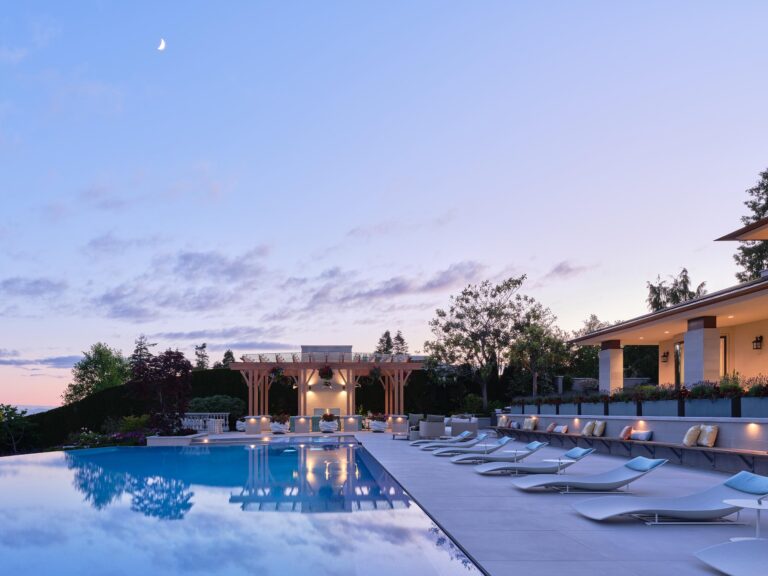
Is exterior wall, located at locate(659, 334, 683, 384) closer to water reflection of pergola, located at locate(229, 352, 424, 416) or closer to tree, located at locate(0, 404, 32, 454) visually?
water reflection of pergola, located at locate(229, 352, 424, 416)

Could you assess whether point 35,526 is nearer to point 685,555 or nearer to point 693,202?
point 685,555

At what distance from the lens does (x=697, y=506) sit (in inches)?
310

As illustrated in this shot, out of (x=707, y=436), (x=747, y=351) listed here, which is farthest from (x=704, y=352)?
(x=707, y=436)

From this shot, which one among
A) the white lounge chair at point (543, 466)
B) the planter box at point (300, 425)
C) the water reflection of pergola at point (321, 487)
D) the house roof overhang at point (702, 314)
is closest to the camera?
the water reflection of pergola at point (321, 487)

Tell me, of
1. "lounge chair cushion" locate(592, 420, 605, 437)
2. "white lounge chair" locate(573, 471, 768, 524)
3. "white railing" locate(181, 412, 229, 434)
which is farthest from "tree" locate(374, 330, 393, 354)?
"white lounge chair" locate(573, 471, 768, 524)

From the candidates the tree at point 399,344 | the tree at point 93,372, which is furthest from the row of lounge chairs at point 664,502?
the tree at point 399,344

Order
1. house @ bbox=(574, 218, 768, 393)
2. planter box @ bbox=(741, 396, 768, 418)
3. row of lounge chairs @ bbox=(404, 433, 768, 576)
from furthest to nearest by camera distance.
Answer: house @ bbox=(574, 218, 768, 393)
planter box @ bbox=(741, 396, 768, 418)
row of lounge chairs @ bbox=(404, 433, 768, 576)

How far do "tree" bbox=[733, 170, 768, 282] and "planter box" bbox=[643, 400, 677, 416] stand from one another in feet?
71.7

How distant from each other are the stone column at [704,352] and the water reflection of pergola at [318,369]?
571 inches

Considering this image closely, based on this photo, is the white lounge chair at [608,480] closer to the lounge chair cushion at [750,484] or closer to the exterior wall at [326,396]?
the lounge chair cushion at [750,484]

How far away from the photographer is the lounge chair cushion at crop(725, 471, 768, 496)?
7.52 m

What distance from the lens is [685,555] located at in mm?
6492

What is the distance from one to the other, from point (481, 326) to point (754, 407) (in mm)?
20746

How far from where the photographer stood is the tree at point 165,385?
82.7ft
